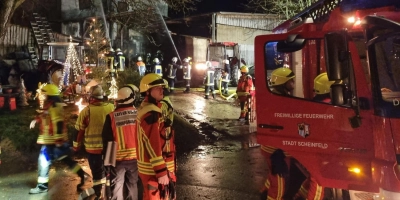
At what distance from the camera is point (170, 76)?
18297 millimetres

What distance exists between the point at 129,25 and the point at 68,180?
19.9m

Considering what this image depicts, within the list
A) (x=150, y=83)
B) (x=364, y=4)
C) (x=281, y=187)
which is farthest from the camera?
(x=281, y=187)

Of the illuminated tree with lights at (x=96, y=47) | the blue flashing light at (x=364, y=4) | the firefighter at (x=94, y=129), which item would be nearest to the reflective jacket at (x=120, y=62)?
the illuminated tree with lights at (x=96, y=47)

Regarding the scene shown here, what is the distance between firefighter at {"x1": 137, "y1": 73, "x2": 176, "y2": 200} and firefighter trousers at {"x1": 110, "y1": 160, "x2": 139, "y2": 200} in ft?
2.48

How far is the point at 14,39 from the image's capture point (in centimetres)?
2086

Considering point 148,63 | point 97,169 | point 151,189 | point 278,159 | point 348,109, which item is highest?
point 148,63

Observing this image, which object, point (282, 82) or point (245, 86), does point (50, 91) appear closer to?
point (282, 82)

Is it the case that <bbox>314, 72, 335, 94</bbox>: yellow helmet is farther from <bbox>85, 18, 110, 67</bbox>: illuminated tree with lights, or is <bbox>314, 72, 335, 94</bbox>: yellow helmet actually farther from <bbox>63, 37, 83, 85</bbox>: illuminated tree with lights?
<bbox>85, 18, 110, 67</bbox>: illuminated tree with lights

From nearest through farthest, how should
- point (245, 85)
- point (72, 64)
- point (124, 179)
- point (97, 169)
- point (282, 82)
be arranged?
point (282, 82) < point (124, 179) < point (97, 169) < point (245, 85) < point (72, 64)

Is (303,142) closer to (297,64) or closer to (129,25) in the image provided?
(297,64)

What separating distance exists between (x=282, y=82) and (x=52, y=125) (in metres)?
3.55

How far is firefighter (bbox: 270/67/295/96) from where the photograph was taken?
4.68 m

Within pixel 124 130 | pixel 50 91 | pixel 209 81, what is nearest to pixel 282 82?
pixel 124 130

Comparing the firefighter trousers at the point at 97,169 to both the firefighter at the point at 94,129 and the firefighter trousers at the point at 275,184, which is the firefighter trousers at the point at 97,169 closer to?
the firefighter at the point at 94,129
